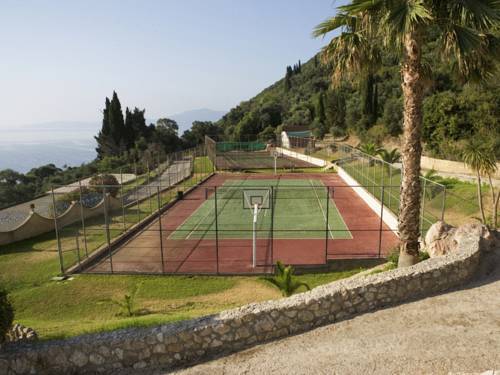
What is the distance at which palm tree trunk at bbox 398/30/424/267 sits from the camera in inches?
362

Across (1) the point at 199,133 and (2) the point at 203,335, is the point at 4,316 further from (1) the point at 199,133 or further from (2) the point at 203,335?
(1) the point at 199,133

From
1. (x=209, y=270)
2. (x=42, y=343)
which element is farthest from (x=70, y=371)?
(x=209, y=270)

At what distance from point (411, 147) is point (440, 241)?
9.65ft

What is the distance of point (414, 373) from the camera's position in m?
5.56

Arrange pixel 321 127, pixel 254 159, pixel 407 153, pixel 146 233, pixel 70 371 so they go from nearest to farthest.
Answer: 1. pixel 70 371
2. pixel 407 153
3. pixel 146 233
4. pixel 254 159
5. pixel 321 127

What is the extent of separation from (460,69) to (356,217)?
54.4ft

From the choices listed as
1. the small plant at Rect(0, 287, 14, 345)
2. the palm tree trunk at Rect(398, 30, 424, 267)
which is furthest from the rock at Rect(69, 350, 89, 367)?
the palm tree trunk at Rect(398, 30, 424, 267)

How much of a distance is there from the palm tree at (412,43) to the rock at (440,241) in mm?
747

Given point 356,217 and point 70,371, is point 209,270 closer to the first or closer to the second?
point 70,371

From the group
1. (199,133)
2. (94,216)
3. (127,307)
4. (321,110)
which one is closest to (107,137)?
(199,133)

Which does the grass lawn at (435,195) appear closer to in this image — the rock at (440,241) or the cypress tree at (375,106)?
the rock at (440,241)

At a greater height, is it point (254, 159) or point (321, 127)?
point (321, 127)

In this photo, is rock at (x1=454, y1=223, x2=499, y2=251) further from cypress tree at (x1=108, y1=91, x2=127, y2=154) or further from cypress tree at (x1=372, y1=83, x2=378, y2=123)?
cypress tree at (x1=108, y1=91, x2=127, y2=154)

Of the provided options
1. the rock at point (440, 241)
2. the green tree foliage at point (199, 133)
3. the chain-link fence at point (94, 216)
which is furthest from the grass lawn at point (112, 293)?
the green tree foliage at point (199, 133)
